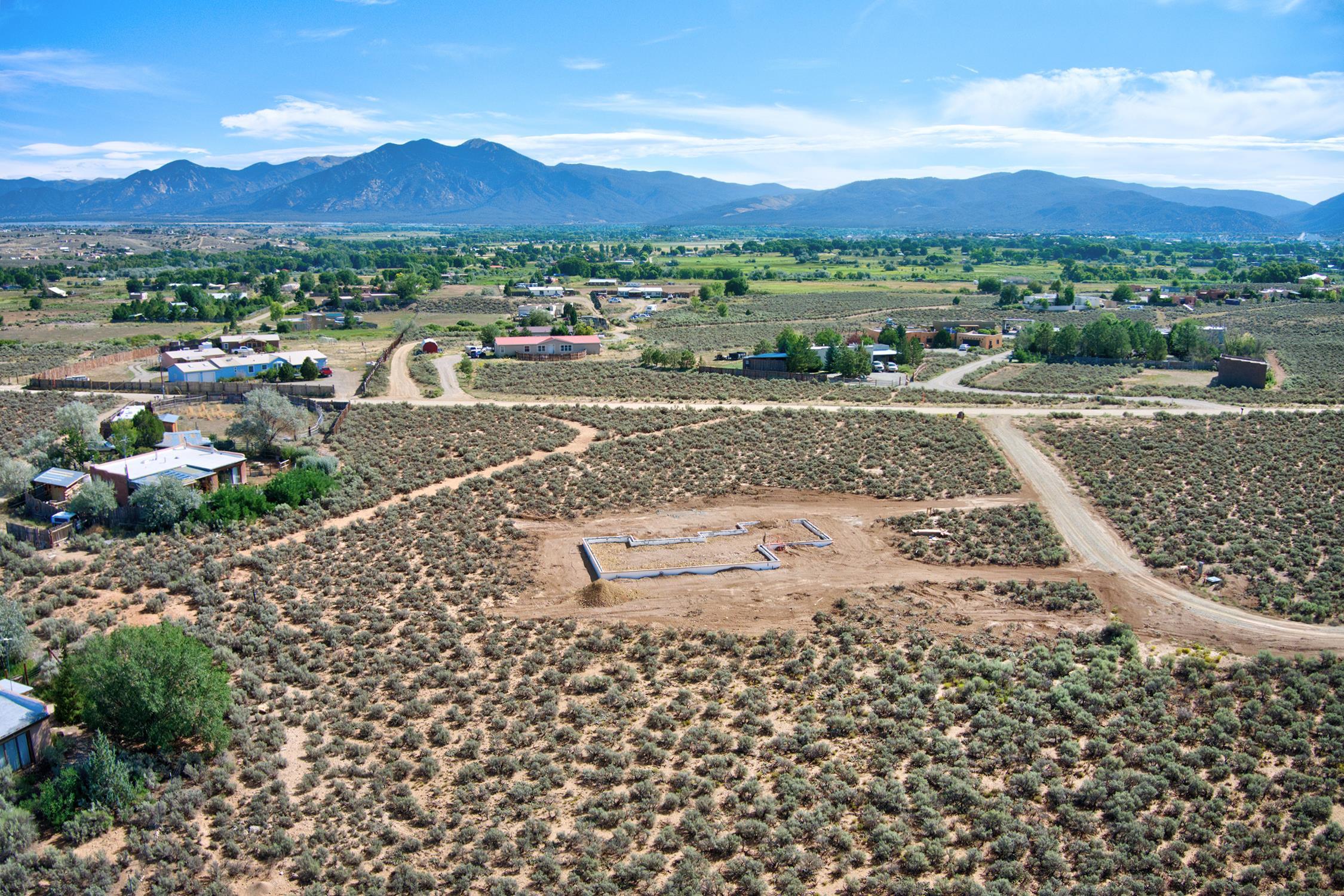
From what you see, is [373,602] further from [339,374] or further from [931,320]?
[931,320]

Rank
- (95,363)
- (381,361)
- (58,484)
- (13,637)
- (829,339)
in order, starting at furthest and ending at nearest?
(829,339), (381,361), (95,363), (58,484), (13,637)

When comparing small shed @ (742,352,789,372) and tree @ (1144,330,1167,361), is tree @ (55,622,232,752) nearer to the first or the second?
small shed @ (742,352,789,372)

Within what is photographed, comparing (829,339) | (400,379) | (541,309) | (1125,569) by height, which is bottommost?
(1125,569)

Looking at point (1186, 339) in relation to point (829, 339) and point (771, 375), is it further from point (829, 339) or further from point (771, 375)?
point (771, 375)

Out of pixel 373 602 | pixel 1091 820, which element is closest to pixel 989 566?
pixel 1091 820

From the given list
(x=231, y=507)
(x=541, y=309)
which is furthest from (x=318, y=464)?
(x=541, y=309)

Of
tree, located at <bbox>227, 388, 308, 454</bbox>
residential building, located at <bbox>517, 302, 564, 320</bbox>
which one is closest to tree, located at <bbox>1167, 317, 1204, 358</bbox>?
residential building, located at <bbox>517, 302, 564, 320</bbox>
